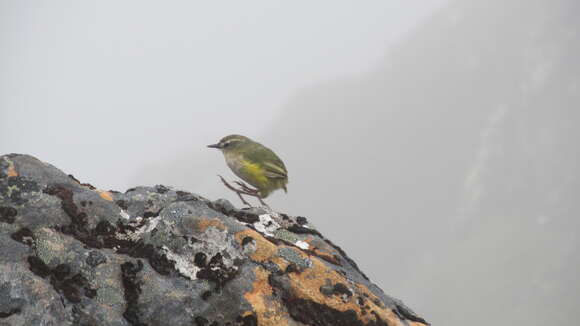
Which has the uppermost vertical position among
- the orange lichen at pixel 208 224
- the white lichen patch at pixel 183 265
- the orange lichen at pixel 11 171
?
the orange lichen at pixel 208 224

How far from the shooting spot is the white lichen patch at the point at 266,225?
675 cm

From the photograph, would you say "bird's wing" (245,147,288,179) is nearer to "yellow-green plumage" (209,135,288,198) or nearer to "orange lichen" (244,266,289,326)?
"yellow-green plumage" (209,135,288,198)

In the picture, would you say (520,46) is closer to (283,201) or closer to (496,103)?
(496,103)

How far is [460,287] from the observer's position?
331 ft

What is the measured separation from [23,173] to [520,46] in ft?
606

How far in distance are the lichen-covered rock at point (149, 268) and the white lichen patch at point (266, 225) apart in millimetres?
299

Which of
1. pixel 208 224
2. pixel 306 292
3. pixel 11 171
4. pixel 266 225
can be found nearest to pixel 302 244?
pixel 266 225

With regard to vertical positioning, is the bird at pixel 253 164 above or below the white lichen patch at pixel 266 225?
above

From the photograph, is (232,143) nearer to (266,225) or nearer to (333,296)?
(266,225)

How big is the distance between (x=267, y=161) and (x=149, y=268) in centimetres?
369

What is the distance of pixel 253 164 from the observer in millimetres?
8094

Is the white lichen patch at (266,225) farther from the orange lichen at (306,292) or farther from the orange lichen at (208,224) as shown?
the orange lichen at (208,224)

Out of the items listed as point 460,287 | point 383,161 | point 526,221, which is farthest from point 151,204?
point 383,161

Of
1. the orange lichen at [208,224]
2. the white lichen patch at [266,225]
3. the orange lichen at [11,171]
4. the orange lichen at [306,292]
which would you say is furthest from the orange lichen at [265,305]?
the orange lichen at [11,171]
